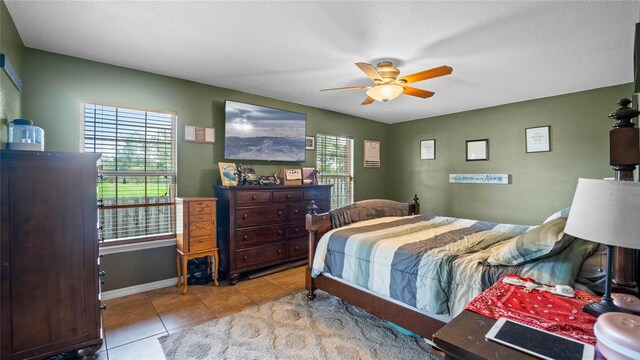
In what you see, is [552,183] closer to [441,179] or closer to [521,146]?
[521,146]

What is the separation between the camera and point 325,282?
282cm

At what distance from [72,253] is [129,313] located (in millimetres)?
1123

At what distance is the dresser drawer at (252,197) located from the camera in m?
3.44

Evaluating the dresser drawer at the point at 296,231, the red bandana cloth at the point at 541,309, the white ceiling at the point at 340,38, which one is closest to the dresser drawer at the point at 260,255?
the dresser drawer at the point at 296,231

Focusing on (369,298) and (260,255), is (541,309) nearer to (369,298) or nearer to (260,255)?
(369,298)

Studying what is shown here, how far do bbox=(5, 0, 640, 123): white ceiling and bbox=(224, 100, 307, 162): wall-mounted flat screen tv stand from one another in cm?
45

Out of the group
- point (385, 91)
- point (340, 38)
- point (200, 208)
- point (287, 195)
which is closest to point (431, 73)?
point (385, 91)

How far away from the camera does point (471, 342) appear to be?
38.4 inches

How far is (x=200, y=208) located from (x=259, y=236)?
2.56 ft

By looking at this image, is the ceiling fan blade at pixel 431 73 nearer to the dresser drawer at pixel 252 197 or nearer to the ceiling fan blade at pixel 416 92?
the ceiling fan blade at pixel 416 92

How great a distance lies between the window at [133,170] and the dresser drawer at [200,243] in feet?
1.34

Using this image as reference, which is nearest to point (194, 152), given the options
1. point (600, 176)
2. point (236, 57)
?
point (236, 57)

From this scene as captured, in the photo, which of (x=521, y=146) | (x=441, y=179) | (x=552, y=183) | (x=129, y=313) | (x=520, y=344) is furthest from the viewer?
(x=441, y=179)

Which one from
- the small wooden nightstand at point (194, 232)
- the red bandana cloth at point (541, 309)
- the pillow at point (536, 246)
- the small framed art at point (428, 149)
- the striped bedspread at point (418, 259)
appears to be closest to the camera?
the red bandana cloth at point (541, 309)
